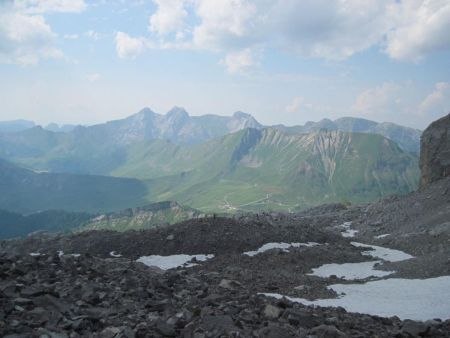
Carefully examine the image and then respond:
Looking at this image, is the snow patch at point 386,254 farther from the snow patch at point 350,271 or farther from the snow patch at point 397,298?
the snow patch at point 397,298

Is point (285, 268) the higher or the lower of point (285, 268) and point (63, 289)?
the lower

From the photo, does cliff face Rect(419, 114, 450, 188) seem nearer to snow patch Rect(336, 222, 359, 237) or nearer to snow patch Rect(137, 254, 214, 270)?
snow patch Rect(336, 222, 359, 237)

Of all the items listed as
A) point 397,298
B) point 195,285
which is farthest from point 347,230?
point 195,285

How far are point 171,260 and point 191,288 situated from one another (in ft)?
58.2

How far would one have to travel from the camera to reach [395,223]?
58.7m

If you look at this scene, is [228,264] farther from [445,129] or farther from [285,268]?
[445,129]

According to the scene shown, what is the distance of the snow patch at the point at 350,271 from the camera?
110ft

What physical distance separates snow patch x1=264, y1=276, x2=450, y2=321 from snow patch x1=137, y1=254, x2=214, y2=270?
13312 mm

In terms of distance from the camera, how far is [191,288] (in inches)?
816

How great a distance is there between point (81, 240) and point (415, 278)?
32146 mm

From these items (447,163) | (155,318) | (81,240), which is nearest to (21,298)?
(155,318)

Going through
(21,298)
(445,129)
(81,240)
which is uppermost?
(445,129)

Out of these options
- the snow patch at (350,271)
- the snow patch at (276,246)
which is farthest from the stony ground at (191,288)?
the snow patch at (350,271)

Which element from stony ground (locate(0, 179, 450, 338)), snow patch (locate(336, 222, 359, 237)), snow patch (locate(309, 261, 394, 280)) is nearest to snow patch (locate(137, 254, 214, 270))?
stony ground (locate(0, 179, 450, 338))
